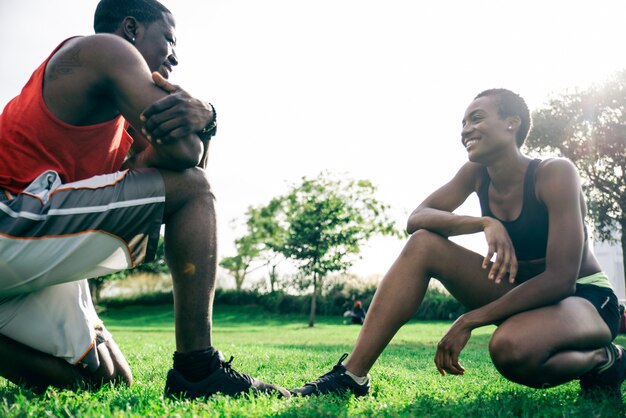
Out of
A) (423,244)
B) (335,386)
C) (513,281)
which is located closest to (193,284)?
(335,386)

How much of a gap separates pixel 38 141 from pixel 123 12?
36.9 inches

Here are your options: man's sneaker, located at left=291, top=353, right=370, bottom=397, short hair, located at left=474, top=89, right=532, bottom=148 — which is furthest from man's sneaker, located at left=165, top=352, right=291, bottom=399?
short hair, located at left=474, top=89, right=532, bottom=148

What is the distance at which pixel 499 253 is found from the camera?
3.09 m

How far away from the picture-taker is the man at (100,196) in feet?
8.33

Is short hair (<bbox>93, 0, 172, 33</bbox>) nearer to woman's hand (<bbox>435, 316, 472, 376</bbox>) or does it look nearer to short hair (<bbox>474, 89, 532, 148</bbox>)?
short hair (<bbox>474, 89, 532, 148</bbox>)

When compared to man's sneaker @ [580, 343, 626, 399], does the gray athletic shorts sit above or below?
above

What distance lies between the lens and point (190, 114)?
2.59 metres

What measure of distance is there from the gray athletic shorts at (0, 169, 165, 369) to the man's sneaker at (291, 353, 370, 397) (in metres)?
1.23

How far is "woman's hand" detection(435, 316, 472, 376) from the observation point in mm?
2996

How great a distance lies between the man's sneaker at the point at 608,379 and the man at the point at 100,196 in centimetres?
190

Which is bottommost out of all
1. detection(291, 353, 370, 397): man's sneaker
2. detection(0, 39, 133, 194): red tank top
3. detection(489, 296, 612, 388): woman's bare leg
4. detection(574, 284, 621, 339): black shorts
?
detection(291, 353, 370, 397): man's sneaker

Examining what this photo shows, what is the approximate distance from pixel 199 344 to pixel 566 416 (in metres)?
1.92

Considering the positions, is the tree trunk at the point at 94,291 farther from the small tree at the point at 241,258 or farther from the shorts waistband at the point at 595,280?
the shorts waistband at the point at 595,280

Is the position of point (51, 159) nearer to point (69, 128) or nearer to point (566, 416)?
point (69, 128)
